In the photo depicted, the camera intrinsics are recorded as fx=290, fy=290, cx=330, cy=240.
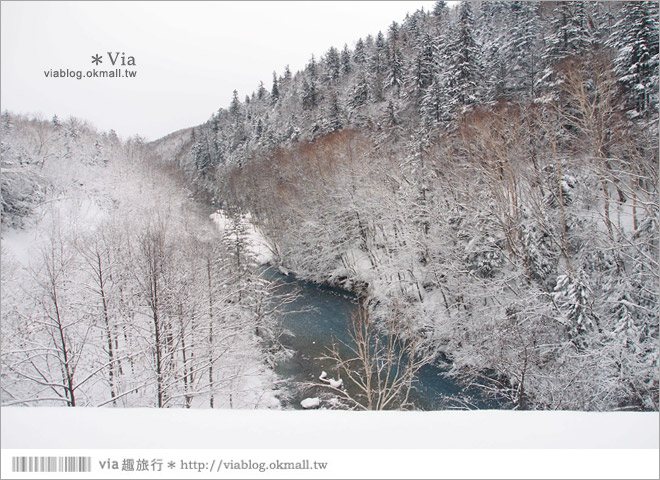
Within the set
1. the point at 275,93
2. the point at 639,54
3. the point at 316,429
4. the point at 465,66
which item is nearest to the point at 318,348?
the point at 316,429

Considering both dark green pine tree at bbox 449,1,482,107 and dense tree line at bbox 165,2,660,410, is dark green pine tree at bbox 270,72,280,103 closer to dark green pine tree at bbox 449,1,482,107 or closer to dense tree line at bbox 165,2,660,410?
dense tree line at bbox 165,2,660,410

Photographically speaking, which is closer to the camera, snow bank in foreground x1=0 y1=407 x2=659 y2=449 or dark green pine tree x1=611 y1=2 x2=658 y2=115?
snow bank in foreground x1=0 y1=407 x2=659 y2=449

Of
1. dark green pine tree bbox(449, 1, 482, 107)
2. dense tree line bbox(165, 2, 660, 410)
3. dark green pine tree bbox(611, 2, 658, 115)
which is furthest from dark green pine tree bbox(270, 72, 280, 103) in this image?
dark green pine tree bbox(611, 2, 658, 115)

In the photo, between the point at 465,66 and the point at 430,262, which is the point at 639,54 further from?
the point at 465,66

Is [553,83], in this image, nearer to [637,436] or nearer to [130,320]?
[637,436]

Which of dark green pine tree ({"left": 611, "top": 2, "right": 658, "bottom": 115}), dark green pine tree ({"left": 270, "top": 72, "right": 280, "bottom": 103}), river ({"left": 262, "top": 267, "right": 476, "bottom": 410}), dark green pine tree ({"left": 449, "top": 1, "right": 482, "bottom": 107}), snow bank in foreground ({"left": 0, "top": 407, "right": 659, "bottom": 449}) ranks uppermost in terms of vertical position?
dark green pine tree ({"left": 270, "top": 72, "right": 280, "bottom": 103})

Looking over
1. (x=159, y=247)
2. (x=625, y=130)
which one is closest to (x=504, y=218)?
(x=625, y=130)

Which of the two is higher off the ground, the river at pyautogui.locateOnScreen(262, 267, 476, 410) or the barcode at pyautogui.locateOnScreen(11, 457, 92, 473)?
the barcode at pyautogui.locateOnScreen(11, 457, 92, 473)

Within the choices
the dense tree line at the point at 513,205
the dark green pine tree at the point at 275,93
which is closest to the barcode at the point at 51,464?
the dense tree line at the point at 513,205
